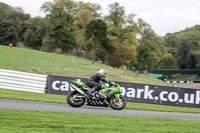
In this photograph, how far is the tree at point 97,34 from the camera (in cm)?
5072

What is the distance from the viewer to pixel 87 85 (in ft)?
39.0

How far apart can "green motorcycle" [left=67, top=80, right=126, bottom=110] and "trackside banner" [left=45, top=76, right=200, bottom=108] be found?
18.4ft

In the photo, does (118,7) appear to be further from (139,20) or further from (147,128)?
(147,128)

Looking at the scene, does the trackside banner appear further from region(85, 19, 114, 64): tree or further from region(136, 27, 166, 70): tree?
region(136, 27, 166, 70): tree

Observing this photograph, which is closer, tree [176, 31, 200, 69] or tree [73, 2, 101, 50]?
tree [73, 2, 101, 50]

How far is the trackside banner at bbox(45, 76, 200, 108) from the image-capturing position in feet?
57.1

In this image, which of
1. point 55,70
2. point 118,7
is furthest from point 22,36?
point 55,70

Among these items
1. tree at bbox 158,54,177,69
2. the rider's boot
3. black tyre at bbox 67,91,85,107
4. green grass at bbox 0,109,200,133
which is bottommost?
green grass at bbox 0,109,200,133

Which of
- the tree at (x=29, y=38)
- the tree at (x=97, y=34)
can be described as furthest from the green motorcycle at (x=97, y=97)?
the tree at (x=29, y=38)

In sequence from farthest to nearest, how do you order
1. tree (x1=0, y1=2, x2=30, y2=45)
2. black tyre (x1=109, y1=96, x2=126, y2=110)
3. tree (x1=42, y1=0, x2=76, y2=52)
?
1. tree (x1=0, y1=2, x2=30, y2=45)
2. tree (x1=42, y1=0, x2=76, y2=52)
3. black tyre (x1=109, y1=96, x2=126, y2=110)

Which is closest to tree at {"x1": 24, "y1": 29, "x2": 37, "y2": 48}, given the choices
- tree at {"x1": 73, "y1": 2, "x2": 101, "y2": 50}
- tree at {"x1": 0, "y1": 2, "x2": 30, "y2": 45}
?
tree at {"x1": 0, "y1": 2, "x2": 30, "y2": 45}

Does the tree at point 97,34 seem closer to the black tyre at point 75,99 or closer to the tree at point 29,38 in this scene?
the tree at point 29,38

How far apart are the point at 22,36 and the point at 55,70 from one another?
157 feet

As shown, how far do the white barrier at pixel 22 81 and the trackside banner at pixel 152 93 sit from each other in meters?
0.43
